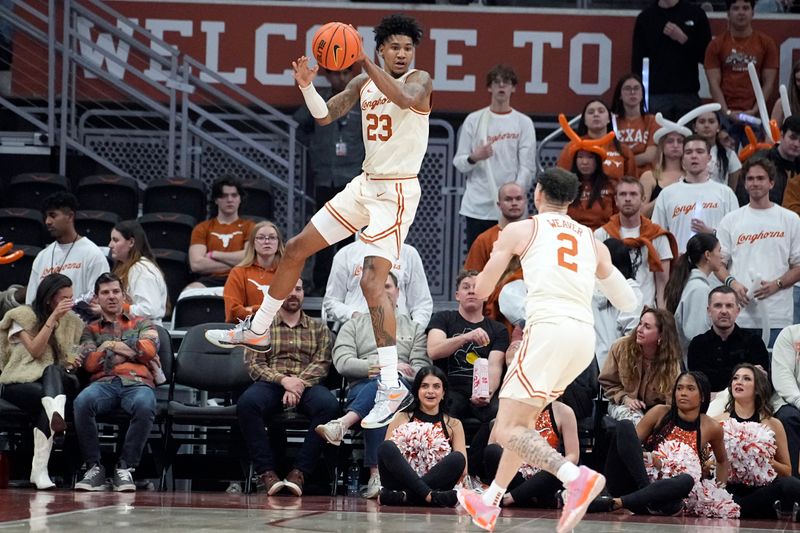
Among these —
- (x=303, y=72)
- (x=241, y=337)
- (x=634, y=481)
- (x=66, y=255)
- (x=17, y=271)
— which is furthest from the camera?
(x=17, y=271)

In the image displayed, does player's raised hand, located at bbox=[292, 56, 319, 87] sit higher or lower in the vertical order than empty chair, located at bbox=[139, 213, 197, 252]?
higher

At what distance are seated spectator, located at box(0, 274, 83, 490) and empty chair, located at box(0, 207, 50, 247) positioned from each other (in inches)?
90.5

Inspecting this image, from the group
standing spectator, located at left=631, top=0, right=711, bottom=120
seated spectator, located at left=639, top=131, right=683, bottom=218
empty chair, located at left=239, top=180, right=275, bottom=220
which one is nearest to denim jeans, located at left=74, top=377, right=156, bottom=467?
empty chair, located at left=239, top=180, right=275, bottom=220

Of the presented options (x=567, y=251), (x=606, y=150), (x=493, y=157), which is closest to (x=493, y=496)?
(x=567, y=251)

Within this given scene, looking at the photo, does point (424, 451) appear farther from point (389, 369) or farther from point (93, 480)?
point (93, 480)

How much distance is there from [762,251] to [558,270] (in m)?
4.59

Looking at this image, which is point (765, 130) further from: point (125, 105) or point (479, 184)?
point (125, 105)

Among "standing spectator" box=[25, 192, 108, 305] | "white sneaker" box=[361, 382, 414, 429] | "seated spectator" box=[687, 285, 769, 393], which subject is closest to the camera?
"white sneaker" box=[361, 382, 414, 429]

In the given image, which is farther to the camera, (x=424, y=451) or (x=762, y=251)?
(x=762, y=251)

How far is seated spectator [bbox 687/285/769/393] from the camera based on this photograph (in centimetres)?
970

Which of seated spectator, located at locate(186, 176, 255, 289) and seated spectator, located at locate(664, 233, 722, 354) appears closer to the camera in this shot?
seated spectator, located at locate(664, 233, 722, 354)

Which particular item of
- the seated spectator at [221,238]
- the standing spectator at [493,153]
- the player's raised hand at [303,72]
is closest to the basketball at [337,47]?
the player's raised hand at [303,72]

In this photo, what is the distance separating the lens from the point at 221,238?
1179 cm

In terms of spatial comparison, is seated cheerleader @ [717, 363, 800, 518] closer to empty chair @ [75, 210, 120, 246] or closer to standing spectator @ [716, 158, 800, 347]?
standing spectator @ [716, 158, 800, 347]
